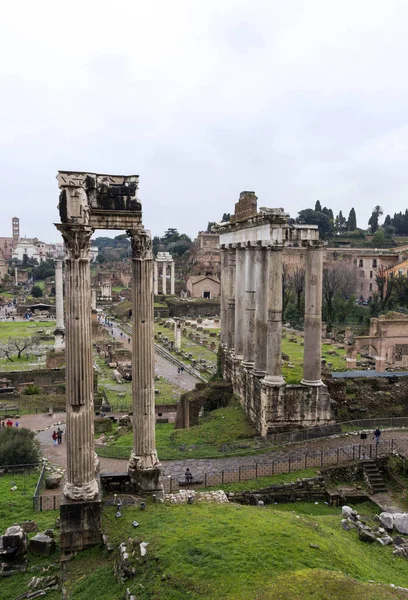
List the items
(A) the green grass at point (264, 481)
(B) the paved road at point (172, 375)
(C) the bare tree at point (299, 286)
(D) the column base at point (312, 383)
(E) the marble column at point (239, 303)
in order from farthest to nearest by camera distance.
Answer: (C) the bare tree at point (299, 286) < (B) the paved road at point (172, 375) < (E) the marble column at point (239, 303) < (D) the column base at point (312, 383) < (A) the green grass at point (264, 481)

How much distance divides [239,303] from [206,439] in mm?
6035

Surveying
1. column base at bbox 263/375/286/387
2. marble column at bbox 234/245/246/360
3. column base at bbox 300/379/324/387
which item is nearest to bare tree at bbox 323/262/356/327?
marble column at bbox 234/245/246/360

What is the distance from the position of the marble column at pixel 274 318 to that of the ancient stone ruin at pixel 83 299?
7727 millimetres

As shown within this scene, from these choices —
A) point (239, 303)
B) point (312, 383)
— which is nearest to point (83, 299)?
point (312, 383)

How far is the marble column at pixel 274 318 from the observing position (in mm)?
18016

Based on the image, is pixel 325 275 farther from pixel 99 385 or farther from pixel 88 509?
pixel 88 509

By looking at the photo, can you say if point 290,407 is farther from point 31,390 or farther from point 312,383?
point 31,390

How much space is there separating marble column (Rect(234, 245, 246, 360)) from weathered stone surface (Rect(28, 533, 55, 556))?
13.1 metres

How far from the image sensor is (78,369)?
999 cm

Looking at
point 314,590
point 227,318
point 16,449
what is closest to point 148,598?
point 314,590

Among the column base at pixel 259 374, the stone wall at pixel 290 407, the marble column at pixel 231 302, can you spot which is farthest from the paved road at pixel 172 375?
the stone wall at pixel 290 407

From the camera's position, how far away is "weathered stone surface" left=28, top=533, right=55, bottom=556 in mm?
9914

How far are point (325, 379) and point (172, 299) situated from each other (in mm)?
61855

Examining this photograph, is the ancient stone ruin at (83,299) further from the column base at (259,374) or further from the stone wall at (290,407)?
the column base at (259,374)
